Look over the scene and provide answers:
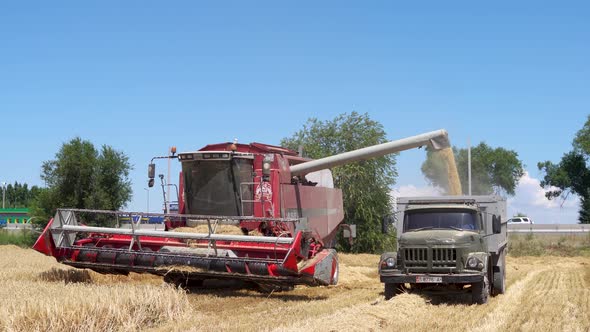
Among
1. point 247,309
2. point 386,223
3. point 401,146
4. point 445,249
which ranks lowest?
point 247,309

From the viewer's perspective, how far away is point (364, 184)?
31.5m

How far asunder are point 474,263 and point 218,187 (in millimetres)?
5373

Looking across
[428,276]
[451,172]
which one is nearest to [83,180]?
[451,172]

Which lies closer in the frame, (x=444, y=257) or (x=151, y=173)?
(x=444, y=257)

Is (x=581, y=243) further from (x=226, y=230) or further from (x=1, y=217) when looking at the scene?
(x=1, y=217)

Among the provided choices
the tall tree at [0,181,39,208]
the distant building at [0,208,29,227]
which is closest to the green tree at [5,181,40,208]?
the tall tree at [0,181,39,208]

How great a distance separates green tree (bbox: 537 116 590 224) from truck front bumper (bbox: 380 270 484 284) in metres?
47.4

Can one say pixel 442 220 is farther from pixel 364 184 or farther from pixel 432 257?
pixel 364 184

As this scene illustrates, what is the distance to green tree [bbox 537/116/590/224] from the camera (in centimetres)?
5700

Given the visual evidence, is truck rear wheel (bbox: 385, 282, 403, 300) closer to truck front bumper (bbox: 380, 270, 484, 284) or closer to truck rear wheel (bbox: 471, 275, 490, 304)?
truck front bumper (bbox: 380, 270, 484, 284)

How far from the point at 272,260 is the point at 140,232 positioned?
2488mm

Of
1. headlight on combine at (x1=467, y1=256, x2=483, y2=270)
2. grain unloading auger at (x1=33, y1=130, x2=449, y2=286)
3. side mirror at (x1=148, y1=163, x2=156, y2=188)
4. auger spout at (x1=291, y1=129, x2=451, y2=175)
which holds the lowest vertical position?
headlight on combine at (x1=467, y1=256, x2=483, y2=270)

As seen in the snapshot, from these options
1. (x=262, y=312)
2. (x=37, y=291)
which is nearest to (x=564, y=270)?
(x=262, y=312)

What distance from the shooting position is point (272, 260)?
1186 centimetres
